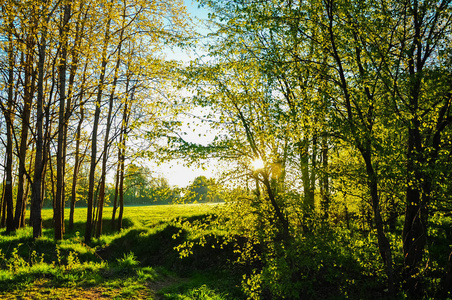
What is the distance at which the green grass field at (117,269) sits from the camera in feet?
19.4

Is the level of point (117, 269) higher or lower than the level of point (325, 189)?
lower

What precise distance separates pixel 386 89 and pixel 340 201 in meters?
3.62

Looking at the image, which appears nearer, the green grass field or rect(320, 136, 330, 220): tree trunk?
the green grass field

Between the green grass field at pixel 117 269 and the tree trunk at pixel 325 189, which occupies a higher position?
the tree trunk at pixel 325 189

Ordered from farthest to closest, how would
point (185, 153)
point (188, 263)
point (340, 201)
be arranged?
point (188, 263), point (340, 201), point (185, 153)

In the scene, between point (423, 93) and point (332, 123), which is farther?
point (423, 93)

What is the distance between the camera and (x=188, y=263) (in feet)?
38.0

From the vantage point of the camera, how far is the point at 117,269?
8094 millimetres

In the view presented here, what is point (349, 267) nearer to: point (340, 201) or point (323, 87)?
point (340, 201)

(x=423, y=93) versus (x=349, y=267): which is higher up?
(x=423, y=93)

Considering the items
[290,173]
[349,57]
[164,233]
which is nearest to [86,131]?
[164,233]

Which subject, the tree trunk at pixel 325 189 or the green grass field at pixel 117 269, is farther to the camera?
the tree trunk at pixel 325 189

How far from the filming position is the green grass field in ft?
19.4

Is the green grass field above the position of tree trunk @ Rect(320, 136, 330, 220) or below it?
below
